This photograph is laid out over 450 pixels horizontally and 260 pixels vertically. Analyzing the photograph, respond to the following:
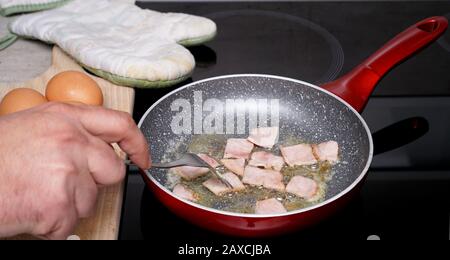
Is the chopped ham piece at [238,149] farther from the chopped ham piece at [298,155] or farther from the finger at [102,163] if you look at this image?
the finger at [102,163]

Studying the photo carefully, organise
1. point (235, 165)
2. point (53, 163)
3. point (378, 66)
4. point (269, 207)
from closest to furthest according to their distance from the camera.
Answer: point (53, 163) → point (269, 207) → point (235, 165) → point (378, 66)

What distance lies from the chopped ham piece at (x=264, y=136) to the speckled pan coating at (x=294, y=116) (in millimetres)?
23

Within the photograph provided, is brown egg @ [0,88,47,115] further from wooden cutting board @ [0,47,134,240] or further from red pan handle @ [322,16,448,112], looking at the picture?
red pan handle @ [322,16,448,112]

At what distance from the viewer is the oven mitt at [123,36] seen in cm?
122

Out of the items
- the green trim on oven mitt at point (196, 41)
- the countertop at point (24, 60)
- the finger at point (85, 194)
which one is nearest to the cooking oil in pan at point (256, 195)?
A: the finger at point (85, 194)

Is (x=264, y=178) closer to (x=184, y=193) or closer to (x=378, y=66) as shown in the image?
(x=184, y=193)

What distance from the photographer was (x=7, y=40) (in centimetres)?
142

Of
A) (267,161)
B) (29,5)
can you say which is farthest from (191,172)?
(29,5)

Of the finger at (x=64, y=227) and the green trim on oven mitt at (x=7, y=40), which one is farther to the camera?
the green trim on oven mitt at (x=7, y=40)

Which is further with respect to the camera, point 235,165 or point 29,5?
point 29,5

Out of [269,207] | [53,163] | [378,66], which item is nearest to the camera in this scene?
[53,163]

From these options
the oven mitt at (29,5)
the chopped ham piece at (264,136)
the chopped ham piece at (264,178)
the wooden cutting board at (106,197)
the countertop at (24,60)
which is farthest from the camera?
the oven mitt at (29,5)

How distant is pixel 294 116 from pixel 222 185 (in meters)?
0.27
